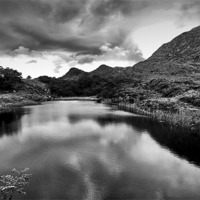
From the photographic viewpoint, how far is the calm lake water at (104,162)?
81.0ft

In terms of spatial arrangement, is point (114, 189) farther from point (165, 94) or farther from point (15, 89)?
point (15, 89)

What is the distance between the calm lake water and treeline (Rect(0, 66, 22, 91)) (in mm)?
111959

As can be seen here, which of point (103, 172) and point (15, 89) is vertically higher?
point (15, 89)

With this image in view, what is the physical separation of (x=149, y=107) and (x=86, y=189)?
8352 cm

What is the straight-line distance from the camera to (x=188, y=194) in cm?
2420

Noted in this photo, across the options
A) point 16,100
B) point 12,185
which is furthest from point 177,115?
point 16,100

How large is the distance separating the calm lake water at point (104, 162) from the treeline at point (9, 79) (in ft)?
367

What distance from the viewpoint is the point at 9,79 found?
167m

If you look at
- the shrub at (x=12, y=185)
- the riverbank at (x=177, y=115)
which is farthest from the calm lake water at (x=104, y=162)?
the riverbank at (x=177, y=115)

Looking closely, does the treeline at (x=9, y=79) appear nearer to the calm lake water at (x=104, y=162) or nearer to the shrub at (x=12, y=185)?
the calm lake water at (x=104, y=162)

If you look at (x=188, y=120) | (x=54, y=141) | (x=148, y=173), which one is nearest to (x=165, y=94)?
(x=188, y=120)

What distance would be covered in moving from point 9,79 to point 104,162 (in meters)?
155

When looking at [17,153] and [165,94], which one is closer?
[17,153]

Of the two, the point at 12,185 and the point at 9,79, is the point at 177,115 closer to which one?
the point at 12,185
